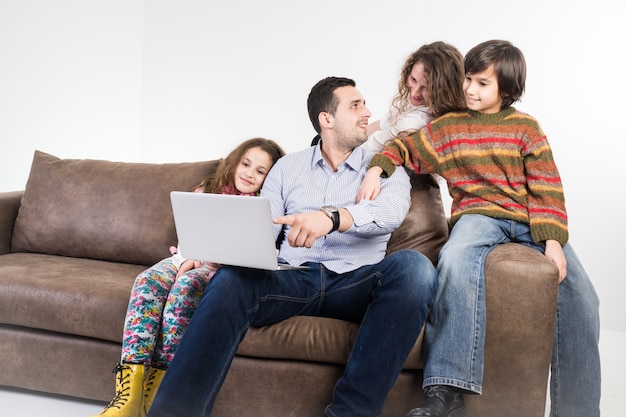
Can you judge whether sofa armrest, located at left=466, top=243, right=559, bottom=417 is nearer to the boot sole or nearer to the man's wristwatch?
the boot sole

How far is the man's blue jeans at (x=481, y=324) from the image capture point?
2025 millimetres

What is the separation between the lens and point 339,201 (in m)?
2.42

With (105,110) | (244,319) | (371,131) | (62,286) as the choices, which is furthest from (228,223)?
(105,110)

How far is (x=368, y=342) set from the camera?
6.41 feet

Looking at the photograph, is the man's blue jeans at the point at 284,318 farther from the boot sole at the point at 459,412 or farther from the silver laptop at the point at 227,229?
the boot sole at the point at 459,412

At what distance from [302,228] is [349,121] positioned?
2.31 feet

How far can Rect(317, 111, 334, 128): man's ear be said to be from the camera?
258cm

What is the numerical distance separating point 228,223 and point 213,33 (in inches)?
129

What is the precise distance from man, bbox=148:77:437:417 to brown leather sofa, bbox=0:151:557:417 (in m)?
0.12

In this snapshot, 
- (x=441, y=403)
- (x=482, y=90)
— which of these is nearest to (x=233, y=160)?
(x=482, y=90)

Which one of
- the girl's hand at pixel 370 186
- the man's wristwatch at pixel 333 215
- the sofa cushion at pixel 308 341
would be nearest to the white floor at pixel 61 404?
the sofa cushion at pixel 308 341

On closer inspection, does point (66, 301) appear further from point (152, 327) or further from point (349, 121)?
point (349, 121)

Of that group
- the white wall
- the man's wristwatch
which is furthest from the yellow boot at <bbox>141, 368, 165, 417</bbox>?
the white wall

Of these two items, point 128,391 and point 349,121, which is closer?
point 128,391
